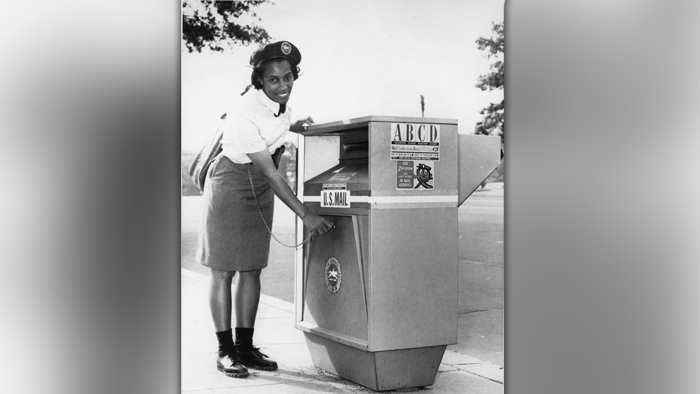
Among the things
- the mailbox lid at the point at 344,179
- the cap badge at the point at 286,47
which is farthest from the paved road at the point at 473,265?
the cap badge at the point at 286,47

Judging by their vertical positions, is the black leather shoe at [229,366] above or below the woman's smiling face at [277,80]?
below

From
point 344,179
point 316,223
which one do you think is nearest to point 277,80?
point 344,179

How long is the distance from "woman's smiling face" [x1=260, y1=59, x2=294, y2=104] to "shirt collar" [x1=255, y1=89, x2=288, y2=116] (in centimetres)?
1

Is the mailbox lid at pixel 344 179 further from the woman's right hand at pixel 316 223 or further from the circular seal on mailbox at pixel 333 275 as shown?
the circular seal on mailbox at pixel 333 275

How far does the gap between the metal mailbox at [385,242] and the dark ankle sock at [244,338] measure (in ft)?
0.77

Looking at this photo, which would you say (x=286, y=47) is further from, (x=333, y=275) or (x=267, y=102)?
(x=333, y=275)

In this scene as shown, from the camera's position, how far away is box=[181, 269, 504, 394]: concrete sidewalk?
300 cm

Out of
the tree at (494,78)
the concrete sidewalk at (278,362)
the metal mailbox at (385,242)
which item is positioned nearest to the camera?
the metal mailbox at (385,242)

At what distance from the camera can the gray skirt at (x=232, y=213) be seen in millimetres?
3037
